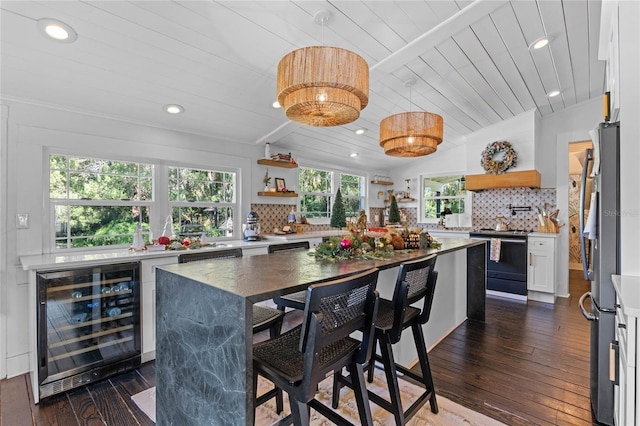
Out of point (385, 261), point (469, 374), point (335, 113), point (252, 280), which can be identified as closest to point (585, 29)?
point (335, 113)

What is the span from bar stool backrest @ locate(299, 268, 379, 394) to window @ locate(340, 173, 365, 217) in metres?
4.43

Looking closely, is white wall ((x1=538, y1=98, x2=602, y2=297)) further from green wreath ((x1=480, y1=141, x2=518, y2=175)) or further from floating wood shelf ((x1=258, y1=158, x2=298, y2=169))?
floating wood shelf ((x1=258, y1=158, x2=298, y2=169))

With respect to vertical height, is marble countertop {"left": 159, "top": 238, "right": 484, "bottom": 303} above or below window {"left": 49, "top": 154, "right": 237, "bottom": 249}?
below

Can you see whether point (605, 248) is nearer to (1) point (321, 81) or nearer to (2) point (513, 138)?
(1) point (321, 81)

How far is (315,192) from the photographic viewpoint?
5383 millimetres

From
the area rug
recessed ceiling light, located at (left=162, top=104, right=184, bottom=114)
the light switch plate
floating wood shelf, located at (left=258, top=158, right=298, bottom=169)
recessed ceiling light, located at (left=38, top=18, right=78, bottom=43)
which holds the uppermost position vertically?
recessed ceiling light, located at (left=38, top=18, right=78, bottom=43)

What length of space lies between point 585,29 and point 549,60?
18.4 inches

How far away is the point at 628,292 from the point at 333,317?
1345mm

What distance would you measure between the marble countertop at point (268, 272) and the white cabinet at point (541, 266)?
326cm

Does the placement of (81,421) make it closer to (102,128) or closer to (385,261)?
(385,261)

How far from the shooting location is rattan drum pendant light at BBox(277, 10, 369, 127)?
1.71 metres

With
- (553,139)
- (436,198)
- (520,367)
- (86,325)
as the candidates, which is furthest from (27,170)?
(553,139)

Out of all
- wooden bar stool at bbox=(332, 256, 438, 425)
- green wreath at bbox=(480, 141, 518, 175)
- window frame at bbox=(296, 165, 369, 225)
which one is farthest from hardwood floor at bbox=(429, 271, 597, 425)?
window frame at bbox=(296, 165, 369, 225)

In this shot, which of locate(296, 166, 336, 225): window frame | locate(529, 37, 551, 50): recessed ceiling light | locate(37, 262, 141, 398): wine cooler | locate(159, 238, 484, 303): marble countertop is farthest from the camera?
locate(296, 166, 336, 225): window frame
